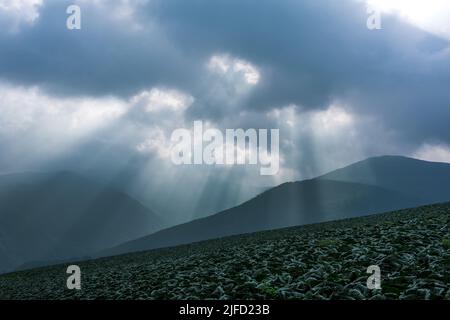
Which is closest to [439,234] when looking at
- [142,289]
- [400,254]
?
[400,254]

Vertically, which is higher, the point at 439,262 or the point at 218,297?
the point at 439,262

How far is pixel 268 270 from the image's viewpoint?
18.1 m

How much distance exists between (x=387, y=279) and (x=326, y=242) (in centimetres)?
1130

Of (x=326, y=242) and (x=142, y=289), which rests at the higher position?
(x=326, y=242)
